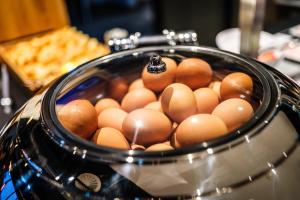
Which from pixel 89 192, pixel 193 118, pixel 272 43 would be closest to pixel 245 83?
pixel 193 118

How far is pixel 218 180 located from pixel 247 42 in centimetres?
54

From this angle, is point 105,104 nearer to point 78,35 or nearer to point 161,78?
point 161,78

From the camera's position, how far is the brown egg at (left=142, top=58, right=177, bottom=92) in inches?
23.3

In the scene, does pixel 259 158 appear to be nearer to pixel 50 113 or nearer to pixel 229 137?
pixel 229 137

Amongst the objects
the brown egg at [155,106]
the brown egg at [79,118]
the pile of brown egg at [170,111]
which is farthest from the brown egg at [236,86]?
the brown egg at [79,118]

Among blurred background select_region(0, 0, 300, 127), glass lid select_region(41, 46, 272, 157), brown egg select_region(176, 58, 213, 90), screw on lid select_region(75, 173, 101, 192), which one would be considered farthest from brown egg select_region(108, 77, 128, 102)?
blurred background select_region(0, 0, 300, 127)

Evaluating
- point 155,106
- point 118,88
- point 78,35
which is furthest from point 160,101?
point 78,35

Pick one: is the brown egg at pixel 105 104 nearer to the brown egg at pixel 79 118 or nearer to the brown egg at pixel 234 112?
the brown egg at pixel 79 118

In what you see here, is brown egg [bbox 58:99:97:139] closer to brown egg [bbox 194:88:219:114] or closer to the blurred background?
brown egg [bbox 194:88:219:114]

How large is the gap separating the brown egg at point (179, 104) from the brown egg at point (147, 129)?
0.9 inches

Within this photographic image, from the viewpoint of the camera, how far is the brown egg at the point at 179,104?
517 millimetres

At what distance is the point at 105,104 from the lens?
608 mm

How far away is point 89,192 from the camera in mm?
404

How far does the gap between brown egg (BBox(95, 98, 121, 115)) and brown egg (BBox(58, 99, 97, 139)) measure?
0.06 m
